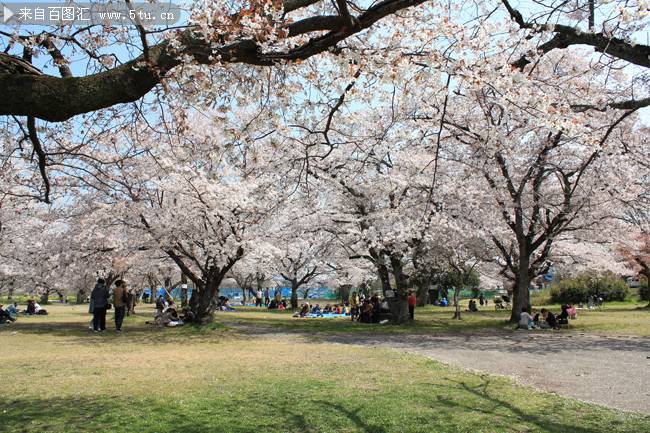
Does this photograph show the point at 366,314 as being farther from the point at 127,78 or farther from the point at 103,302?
the point at 127,78

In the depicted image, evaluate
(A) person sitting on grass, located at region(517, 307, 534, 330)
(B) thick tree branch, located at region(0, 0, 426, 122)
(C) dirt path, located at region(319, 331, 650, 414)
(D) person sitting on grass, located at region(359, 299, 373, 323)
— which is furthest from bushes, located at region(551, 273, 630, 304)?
(B) thick tree branch, located at region(0, 0, 426, 122)

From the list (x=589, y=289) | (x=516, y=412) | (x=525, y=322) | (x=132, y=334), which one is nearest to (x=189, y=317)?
(x=132, y=334)

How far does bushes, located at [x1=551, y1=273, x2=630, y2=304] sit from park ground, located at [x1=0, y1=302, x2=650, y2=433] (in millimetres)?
25346

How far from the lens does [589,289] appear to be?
1442 inches

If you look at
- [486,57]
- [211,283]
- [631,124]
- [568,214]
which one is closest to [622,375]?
[486,57]

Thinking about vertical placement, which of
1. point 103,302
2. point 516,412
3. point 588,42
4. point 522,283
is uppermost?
point 588,42

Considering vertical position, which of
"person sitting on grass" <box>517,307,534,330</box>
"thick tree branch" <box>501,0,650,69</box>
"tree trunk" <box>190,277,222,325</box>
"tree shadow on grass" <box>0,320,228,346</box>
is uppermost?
"thick tree branch" <box>501,0,650,69</box>

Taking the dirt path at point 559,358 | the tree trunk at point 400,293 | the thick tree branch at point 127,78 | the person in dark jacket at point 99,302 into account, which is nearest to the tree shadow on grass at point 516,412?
the dirt path at point 559,358

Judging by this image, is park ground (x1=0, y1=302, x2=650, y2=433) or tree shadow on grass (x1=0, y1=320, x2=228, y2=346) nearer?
park ground (x1=0, y1=302, x2=650, y2=433)

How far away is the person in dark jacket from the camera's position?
15430mm

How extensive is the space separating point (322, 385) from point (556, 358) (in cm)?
548

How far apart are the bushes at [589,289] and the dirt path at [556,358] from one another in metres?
23.7

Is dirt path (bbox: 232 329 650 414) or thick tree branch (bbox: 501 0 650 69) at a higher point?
thick tree branch (bbox: 501 0 650 69)

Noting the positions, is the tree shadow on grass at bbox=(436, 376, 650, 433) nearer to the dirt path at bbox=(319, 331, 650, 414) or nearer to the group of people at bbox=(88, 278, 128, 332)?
the dirt path at bbox=(319, 331, 650, 414)
